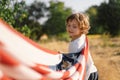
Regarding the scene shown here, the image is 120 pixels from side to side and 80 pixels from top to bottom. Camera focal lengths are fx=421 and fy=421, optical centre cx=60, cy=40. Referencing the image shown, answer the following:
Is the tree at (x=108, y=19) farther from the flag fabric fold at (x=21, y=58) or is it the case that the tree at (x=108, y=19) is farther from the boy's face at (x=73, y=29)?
the flag fabric fold at (x=21, y=58)

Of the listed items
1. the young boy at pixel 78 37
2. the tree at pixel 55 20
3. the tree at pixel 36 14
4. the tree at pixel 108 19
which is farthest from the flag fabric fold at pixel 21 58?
the tree at pixel 55 20

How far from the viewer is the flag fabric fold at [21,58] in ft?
8.04

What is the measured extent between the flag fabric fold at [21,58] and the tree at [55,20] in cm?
4662

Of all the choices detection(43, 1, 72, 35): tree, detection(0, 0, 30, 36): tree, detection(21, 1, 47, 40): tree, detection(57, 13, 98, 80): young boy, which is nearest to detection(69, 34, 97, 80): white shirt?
detection(57, 13, 98, 80): young boy

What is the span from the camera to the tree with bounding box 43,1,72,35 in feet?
165

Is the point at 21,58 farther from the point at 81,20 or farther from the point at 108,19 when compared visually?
the point at 108,19

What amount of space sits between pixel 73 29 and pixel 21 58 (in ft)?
5.39

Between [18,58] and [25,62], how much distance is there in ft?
0.36

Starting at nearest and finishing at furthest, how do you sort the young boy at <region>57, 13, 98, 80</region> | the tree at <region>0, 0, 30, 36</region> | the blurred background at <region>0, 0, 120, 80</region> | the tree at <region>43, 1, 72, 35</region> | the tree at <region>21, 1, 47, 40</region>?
the young boy at <region>57, 13, 98, 80</region> → the tree at <region>0, 0, 30, 36</region> → the blurred background at <region>0, 0, 120, 80</region> → the tree at <region>21, 1, 47, 40</region> → the tree at <region>43, 1, 72, 35</region>

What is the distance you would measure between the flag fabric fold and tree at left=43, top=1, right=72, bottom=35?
4662 centimetres

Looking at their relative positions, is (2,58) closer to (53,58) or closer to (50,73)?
(50,73)

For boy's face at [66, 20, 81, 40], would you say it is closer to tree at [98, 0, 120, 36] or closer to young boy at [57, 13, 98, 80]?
young boy at [57, 13, 98, 80]

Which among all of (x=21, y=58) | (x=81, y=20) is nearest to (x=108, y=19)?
(x=81, y=20)

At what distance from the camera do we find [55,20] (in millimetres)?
51406
